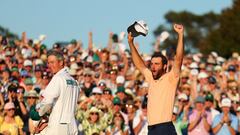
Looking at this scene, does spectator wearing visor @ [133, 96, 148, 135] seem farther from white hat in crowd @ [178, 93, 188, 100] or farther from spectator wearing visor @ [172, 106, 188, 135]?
white hat in crowd @ [178, 93, 188, 100]

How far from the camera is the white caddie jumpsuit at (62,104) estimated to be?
1323 centimetres

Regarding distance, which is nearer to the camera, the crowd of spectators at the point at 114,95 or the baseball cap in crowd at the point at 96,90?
the crowd of spectators at the point at 114,95

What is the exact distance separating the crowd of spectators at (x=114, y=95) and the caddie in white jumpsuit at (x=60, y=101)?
3.29 metres

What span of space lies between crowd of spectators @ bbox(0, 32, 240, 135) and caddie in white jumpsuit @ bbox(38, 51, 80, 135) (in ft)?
10.8

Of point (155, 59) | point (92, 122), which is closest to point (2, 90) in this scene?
point (92, 122)

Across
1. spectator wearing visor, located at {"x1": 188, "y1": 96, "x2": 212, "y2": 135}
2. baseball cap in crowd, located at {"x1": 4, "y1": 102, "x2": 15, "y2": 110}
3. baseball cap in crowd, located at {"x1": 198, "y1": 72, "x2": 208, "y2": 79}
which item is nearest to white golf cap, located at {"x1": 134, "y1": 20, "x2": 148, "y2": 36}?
baseball cap in crowd, located at {"x1": 4, "y1": 102, "x2": 15, "y2": 110}

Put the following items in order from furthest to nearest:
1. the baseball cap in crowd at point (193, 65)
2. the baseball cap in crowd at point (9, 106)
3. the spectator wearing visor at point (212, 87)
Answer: the baseball cap in crowd at point (193, 65) → the spectator wearing visor at point (212, 87) → the baseball cap in crowd at point (9, 106)

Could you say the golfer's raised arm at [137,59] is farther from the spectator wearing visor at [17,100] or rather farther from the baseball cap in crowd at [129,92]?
the baseball cap in crowd at [129,92]

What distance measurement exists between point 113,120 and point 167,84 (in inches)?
214

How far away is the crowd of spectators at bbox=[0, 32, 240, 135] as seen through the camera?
17.7 m

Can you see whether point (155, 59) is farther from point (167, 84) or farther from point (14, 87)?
point (14, 87)

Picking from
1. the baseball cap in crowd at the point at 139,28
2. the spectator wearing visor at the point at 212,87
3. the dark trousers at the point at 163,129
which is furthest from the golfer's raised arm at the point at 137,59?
the spectator wearing visor at the point at 212,87

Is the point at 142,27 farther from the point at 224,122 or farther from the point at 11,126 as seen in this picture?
the point at 224,122

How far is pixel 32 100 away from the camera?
18.2 metres
